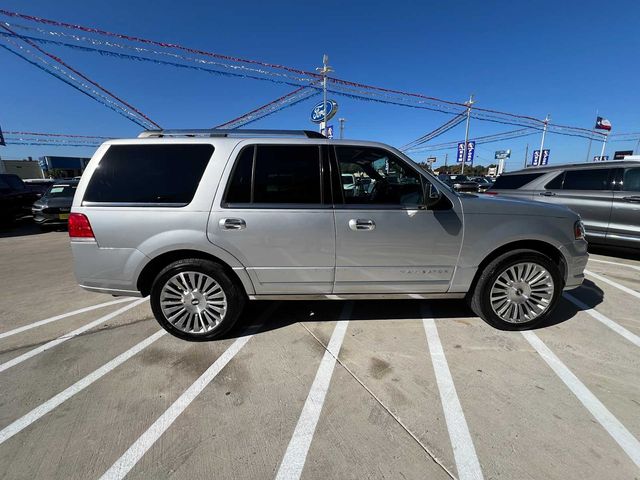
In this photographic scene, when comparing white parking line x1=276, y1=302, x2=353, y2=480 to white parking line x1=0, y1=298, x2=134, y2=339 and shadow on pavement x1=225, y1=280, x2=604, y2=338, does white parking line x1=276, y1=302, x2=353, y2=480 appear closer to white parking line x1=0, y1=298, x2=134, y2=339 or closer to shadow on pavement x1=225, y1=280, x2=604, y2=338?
shadow on pavement x1=225, y1=280, x2=604, y2=338

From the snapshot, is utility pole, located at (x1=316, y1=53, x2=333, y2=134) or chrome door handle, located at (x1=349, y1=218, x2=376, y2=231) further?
utility pole, located at (x1=316, y1=53, x2=333, y2=134)

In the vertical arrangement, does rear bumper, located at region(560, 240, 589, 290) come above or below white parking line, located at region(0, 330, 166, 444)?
above

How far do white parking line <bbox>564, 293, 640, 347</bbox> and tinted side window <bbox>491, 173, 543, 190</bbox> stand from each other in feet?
10.8

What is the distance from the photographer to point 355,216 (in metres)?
2.79

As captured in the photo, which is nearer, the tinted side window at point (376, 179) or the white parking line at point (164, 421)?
the white parking line at point (164, 421)

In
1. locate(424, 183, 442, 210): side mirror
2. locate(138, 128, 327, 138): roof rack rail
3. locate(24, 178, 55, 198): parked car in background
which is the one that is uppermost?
locate(138, 128, 327, 138): roof rack rail

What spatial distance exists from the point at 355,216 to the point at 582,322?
9.26 ft

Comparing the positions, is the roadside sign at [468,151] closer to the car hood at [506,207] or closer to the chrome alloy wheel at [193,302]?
the car hood at [506,207]

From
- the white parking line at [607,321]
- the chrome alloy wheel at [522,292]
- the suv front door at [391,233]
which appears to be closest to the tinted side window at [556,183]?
the white parking line at [607,321]

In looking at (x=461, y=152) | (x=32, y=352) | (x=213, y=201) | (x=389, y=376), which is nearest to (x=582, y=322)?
(x=389, y=376)

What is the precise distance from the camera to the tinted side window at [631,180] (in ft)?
16.9

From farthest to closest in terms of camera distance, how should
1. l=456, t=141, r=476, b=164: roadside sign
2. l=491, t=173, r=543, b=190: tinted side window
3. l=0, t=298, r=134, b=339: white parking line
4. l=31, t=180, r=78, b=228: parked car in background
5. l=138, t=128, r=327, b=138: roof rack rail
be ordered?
l=456, t=141, r=476, b=164: roadside sign < l=31, t=180, r=78, b=228: parked car in background < l=491, t=173, r=543, b=190: tinted side window < l=0, t=298, r=134, b=339: white parking line < l=138, t=128, r=327, b=138: roof rack rail

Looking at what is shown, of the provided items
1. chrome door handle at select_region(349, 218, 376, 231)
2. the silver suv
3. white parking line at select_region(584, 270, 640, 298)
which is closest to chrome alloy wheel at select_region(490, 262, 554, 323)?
the silver suv

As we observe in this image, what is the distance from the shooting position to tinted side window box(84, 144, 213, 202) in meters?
2.74
